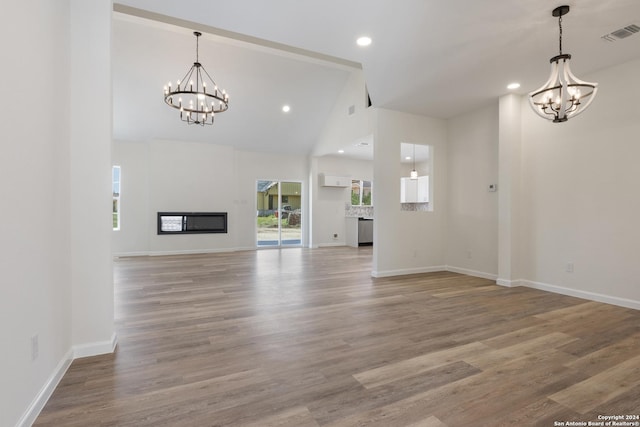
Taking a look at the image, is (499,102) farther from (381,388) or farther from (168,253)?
(168,253)

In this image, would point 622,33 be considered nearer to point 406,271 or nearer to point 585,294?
point 585,294

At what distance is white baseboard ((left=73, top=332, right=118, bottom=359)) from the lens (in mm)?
2359

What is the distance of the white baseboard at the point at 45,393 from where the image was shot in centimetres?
157

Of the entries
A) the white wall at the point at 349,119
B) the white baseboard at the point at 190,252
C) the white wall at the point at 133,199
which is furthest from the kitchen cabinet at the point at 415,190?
the white wall at the point at 133,199

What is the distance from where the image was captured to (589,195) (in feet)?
13.0

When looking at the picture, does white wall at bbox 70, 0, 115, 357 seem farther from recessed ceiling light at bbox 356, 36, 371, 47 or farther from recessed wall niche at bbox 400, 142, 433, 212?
recessed wall niche at bbox 400, 142, 433, 212

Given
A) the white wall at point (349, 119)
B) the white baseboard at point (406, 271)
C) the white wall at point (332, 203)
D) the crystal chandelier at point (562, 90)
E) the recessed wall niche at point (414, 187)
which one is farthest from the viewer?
the white wall at point (332, 203)

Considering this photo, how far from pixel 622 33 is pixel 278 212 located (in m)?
8.11

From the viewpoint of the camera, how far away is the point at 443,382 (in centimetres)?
203

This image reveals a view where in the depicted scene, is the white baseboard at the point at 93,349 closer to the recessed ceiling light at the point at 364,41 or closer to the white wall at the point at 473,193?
the recessed ceiling light at the point at 364,41

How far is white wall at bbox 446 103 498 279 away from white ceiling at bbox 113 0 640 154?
13.8 inches

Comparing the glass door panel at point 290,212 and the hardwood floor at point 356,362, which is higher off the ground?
the glass door panel at point 290,212

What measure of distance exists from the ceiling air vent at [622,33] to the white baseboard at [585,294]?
9.62ft

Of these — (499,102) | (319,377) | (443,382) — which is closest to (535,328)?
(443,382)
